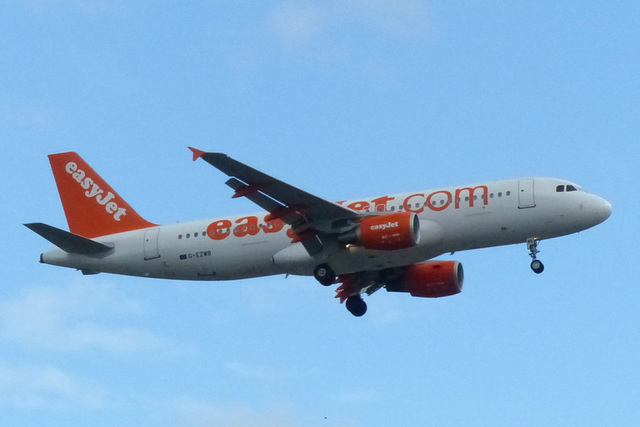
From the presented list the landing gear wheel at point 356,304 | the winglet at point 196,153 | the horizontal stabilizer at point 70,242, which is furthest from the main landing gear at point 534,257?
the horizontal stabilizer at point 70,242

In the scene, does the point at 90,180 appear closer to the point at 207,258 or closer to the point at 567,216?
the point at 207,258

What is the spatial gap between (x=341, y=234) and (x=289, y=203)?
248cm

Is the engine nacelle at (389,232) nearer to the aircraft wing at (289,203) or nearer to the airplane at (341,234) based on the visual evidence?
the airplane at (341,234)

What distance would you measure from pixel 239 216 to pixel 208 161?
741 cm

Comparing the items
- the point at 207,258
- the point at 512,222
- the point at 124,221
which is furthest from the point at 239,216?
the point at 512,222

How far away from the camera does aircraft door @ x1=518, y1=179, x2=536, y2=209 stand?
162 feet

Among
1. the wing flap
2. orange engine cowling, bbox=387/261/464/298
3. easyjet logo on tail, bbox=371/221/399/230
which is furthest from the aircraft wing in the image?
orange engine cowling, bbox=387/261/464/298

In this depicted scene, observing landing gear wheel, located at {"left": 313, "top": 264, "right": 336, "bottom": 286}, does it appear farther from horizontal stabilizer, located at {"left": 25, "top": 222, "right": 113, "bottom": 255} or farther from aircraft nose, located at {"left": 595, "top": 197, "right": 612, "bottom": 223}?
aircraft nose, located at {"left": 595, "top": 197, "right": 612, "bottom": 223}

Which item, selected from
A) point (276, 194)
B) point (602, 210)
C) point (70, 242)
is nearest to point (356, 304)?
point (276, 194)

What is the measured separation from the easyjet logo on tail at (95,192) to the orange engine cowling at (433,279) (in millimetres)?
13514

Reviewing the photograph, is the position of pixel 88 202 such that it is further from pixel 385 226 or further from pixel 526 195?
pixel 526 195

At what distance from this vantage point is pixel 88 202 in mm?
57375

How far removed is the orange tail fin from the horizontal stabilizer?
1.76m

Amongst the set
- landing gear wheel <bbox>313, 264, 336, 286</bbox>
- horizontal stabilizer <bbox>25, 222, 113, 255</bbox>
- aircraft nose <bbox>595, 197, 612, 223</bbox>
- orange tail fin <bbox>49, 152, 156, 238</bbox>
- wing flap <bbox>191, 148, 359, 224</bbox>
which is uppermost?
orange tail fin <bbox>49, 152, 156, 238</bbox>
